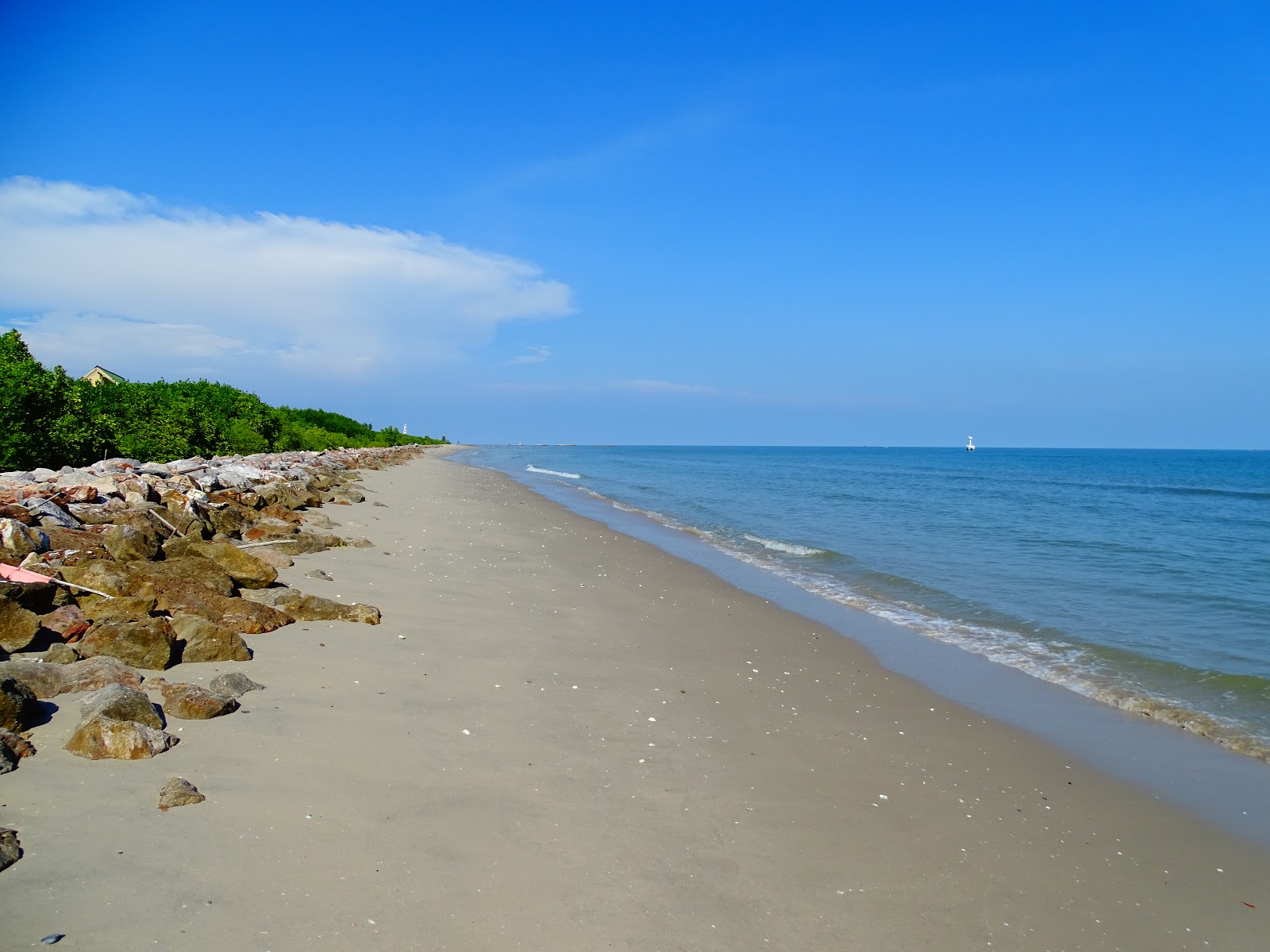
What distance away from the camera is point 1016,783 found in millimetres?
5367

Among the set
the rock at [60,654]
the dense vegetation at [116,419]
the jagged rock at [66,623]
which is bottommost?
the rock at [60,654]

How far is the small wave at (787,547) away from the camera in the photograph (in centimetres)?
1705

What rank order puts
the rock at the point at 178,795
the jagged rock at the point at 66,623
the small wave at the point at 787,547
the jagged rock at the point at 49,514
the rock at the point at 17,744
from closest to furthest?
the rock at the point at 178,795 < the rock at the point at 17,744 < the jagged rock at the point at 66,623 < the jagged rock at the point at 49,514 < the small wave at the point at 787,547

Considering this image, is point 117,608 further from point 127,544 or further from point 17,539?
point 127,544

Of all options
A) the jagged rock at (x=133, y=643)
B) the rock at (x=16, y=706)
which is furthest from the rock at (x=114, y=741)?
the jagged rock at (x=133, y=643)

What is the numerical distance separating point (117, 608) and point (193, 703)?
1.69 metres

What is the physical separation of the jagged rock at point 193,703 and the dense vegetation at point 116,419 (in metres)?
14.0

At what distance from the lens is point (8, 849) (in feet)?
9.96

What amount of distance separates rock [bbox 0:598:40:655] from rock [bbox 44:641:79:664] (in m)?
0.19

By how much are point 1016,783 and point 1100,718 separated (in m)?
2.37

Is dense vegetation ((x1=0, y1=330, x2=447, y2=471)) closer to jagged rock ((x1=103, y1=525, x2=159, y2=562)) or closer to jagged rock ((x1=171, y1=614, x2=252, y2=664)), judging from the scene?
jagged rock ((x1=103, y1=525, x2=159, y2=562))

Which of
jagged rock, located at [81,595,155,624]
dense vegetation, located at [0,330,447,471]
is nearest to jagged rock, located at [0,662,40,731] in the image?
jagged rock, located at [81,595,155,624]

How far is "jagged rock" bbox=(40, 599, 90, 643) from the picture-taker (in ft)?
17.2

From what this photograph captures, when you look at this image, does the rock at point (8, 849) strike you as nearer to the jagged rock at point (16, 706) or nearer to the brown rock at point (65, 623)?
the jagged rock at point (16, 706)
